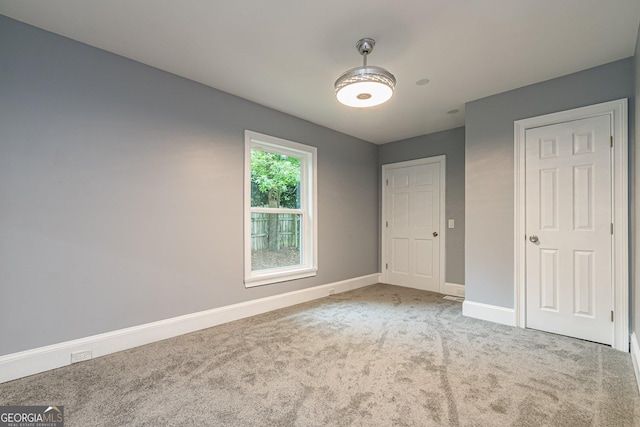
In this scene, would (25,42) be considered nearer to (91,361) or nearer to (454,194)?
(91,361)

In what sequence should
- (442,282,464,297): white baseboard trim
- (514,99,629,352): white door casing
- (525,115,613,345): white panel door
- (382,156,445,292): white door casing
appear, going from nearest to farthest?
1. (514,99,629,352): white door casing
2. (525,115,613,345): white panel door
3. (442,282,464,297): white baseboard trim
4. (382,156,445,292): white door casing

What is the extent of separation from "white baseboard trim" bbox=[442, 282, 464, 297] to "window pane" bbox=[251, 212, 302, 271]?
2.30 m

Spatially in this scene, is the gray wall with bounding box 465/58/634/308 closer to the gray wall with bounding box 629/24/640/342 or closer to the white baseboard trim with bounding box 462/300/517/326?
the white baseboard trim with bounding box 462/300/517/326

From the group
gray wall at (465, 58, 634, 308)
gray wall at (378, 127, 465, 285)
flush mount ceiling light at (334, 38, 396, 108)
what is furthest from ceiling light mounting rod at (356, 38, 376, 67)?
gray wall at (378, 127, 465, 285)

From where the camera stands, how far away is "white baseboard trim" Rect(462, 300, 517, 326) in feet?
10.2

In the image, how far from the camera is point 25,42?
2107 millimetres

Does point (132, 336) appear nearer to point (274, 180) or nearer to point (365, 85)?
point (274, 180)

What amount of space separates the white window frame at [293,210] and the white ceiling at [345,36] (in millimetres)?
694

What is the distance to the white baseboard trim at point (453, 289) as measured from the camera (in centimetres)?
432

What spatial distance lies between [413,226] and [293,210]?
7.06 ft

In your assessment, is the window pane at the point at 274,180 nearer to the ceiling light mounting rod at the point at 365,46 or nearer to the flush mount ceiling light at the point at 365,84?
the flush mount ceiling light at the point at 365,84

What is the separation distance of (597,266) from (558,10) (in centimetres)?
218

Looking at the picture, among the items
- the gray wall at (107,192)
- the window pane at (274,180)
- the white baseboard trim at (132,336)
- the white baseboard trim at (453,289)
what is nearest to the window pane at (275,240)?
the window pane at (274,180)

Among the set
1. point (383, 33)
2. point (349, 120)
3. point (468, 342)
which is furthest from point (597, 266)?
point (349, 120)
